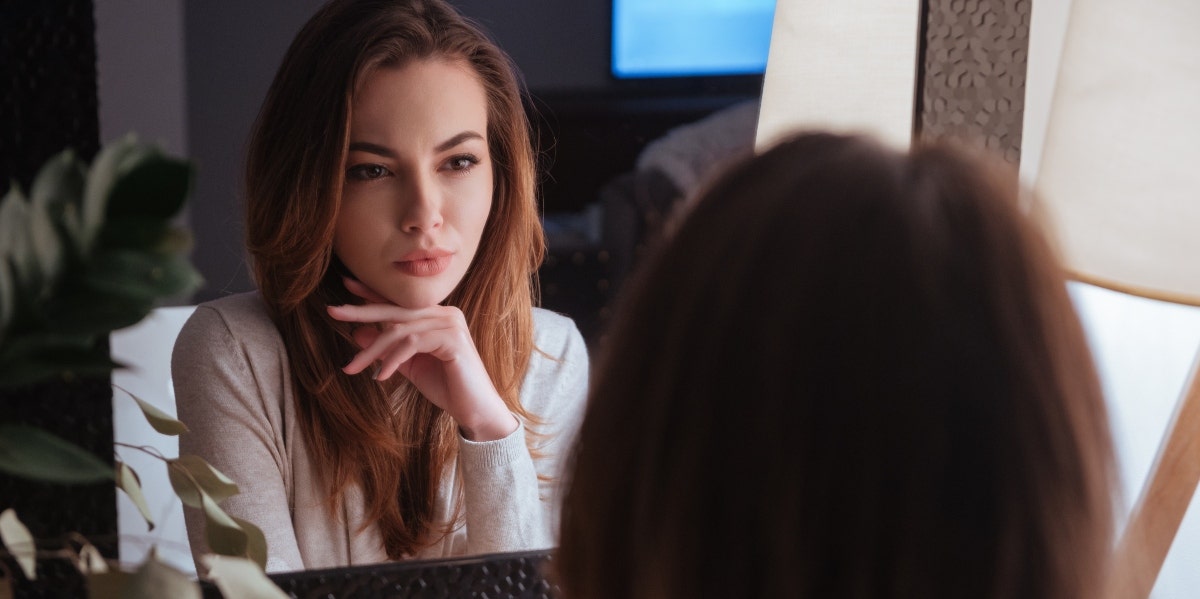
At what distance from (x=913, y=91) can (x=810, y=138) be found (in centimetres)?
49

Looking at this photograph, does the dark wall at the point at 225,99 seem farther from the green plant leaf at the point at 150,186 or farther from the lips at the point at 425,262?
the green plant leaf at the point at 150,186

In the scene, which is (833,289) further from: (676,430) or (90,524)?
(90,524)

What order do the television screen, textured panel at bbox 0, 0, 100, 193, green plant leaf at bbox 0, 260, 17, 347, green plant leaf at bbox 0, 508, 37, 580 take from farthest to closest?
the television screen
textured panel at bbox 0, 0, 100, 193
green plant leaf at bbox 0, 508, 37, 580
green plant leaf at bbox 0, 260, 17, 347

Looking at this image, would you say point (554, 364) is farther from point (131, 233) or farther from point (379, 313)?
point (131, 233)

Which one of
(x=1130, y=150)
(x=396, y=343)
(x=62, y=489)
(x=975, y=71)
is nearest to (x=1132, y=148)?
(x=1130, y=150)

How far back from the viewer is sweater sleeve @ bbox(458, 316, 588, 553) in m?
0.71

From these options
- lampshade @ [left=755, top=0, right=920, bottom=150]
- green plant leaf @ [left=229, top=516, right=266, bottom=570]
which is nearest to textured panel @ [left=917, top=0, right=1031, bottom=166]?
lampshade @ [left=755, top=0, right=920, bottom=150]

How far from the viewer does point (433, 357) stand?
70 centimetres

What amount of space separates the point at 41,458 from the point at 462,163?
0.38 metres

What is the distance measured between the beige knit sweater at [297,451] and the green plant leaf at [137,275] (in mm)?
348

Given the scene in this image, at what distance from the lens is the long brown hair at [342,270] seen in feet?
2.13

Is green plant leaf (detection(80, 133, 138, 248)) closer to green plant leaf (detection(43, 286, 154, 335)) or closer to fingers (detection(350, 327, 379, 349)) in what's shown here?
green plant leaf (detection(43, 286, 154, 335))

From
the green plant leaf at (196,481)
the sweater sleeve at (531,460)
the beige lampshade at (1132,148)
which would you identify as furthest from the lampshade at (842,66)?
the green plant leaf at (196,481)

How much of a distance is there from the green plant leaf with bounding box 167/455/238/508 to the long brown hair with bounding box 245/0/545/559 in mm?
143
